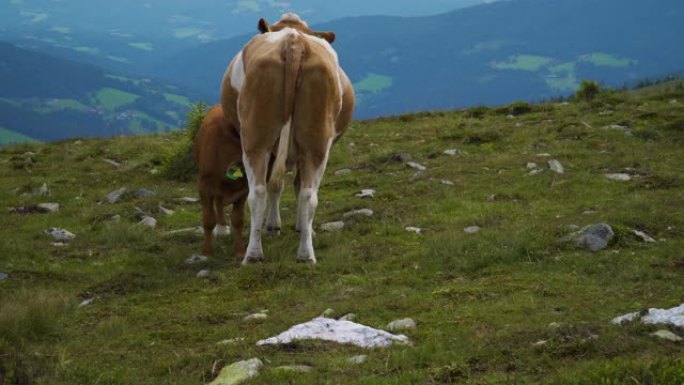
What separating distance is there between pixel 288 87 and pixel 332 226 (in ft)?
10.2

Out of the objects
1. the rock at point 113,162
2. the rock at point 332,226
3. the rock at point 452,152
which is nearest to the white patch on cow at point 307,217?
the rock at point 332,226

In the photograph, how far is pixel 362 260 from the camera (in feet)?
35.1

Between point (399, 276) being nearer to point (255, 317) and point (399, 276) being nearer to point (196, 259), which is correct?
point (255, 317)

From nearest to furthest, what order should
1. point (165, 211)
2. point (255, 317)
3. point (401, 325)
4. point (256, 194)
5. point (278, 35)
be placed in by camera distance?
point (401, 325) < point (255, 317) < point (256, 194) < point (278, 35) < point (165, 211)

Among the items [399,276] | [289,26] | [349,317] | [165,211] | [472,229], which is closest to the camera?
Result: [349,317]

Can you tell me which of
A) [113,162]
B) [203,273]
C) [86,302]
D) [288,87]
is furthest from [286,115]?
Result: [113,162]

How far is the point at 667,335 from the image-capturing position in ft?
20.5

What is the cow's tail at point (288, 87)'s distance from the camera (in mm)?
10344

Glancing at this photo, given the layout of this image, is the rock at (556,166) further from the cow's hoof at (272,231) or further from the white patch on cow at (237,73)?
the white patch on cow at (237,73)

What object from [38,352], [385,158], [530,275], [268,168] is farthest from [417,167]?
[38,352]

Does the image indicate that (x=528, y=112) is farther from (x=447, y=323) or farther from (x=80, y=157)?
(x=447, y=323)

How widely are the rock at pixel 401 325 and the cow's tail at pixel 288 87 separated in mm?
3625

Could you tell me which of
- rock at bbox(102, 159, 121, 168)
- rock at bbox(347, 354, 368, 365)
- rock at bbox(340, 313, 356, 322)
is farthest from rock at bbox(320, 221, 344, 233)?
rock at bbox(102, 159, 121, 168)

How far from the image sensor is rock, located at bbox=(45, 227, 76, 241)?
13.1 metres
